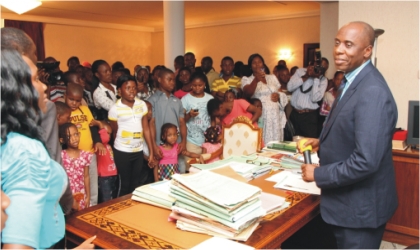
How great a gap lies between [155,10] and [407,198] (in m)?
7.76

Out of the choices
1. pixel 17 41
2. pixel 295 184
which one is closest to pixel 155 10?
pixel 295 184

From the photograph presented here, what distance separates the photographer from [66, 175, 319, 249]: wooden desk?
4.52 ft

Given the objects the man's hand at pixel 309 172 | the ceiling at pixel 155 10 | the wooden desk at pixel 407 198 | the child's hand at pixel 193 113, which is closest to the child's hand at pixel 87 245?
the man's hand at pixel 309 172

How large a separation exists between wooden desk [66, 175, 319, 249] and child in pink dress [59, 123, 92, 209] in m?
1.02

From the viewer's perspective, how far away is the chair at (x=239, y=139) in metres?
3.16

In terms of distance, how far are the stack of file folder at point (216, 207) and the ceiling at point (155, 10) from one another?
7.29 meters

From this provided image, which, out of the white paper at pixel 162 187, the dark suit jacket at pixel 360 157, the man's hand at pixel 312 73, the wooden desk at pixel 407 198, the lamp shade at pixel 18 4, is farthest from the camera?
the lamp shade at pixel 18 4

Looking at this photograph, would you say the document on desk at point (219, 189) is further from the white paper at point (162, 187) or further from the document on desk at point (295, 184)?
the document on desk at point (295, 184)

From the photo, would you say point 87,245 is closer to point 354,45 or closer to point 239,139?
point 354,45

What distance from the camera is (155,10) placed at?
9.33 meters

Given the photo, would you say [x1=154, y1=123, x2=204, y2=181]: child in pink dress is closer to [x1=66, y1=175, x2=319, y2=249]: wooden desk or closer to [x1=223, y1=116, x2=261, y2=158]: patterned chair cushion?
[x1=223, y1=116, x2=261, y2=158]: patterned chair cushion

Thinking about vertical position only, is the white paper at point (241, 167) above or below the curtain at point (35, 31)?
below

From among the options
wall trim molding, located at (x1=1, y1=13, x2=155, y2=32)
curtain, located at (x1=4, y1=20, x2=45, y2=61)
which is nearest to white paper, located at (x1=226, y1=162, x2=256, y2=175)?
wall trim molding, located at (x1=1, y1=13, x2=155, y2=32)

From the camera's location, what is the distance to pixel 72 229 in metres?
1.51
